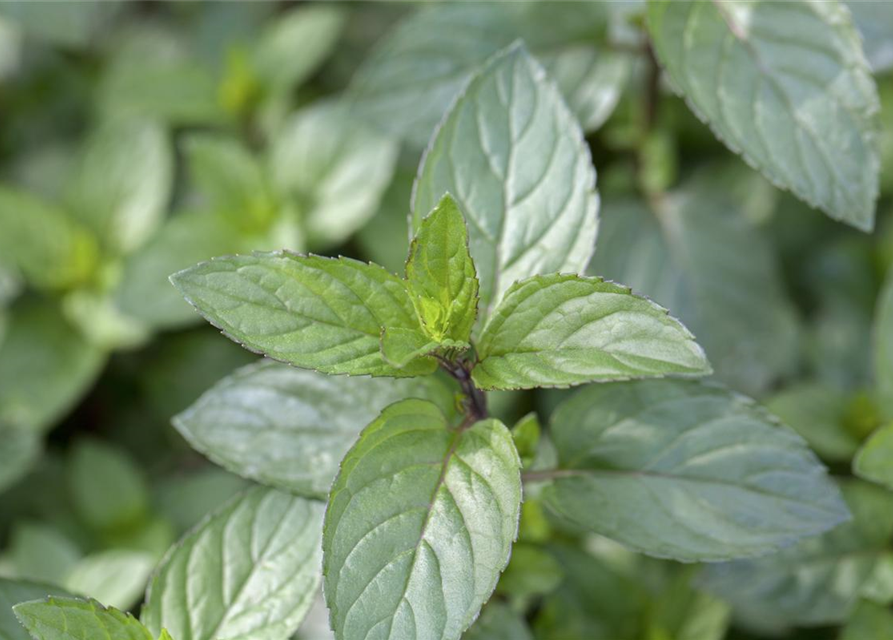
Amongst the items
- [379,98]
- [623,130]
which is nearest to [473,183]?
[379,98]

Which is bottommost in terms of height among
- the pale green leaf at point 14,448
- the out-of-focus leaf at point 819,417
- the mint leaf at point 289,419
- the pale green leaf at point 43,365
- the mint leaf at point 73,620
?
the out-of-focus leaf at point 819,417

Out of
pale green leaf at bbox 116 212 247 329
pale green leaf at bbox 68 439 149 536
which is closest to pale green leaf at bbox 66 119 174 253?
pale green leaf at bbox 116 212 247 329

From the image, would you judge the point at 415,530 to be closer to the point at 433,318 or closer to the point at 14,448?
the point at 433,318

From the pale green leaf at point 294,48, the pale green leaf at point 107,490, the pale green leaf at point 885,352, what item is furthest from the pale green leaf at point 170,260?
the pale green leaf at point 885,352

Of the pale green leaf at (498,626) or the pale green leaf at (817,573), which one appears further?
the pale green leaf at (817,573)

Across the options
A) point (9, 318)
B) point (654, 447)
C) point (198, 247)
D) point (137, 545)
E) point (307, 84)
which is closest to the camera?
point (654, 447)

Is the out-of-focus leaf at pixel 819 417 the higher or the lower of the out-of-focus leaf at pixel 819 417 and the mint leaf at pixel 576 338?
the lower

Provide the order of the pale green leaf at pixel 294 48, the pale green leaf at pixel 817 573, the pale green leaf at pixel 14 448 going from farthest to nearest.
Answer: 1. the pale green leaf at pixel 294 48
2. the pale green leaf at pixel 14 448
3. the pale green leaf at pixel 817 573

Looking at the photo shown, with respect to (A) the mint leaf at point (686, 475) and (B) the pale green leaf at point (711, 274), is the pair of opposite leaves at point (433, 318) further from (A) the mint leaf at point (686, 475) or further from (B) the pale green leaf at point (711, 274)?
(B) the pale green leaf at point (711, 274)

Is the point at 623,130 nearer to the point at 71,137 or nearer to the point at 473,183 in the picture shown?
the point at 473,183
